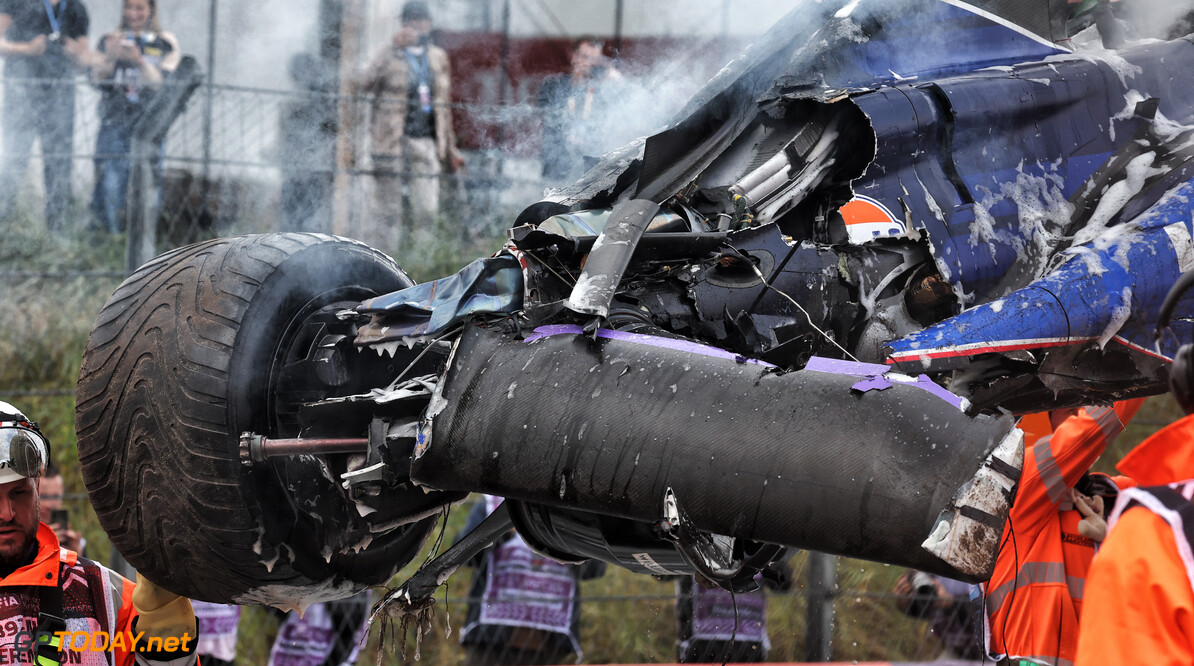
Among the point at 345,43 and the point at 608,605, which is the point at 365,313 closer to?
the point at 608,605

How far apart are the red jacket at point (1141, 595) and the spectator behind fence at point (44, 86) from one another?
6.48 meters

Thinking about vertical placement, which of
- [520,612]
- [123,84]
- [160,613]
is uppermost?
[123,84]

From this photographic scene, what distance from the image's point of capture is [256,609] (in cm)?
700

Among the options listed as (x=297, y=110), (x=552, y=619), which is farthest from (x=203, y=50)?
(x=552, y=619)

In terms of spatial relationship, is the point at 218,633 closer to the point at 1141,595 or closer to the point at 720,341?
the point at 720,341

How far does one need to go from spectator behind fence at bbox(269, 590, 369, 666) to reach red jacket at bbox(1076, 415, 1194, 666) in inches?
199

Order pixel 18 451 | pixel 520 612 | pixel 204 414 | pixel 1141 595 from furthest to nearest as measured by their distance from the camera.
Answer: pixel 520 612
pixel 18 451
pixel 204 414
pixel 1141 595

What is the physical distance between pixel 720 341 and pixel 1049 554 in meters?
1.98

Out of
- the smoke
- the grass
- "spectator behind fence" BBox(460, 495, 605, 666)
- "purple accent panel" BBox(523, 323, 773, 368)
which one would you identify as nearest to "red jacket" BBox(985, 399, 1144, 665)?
the smoke

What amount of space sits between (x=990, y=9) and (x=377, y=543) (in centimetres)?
292

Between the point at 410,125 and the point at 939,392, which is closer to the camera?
the point at 939,392

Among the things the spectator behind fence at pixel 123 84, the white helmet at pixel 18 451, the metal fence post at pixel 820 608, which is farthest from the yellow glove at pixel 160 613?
the spectator behind fence at pixel 123 84

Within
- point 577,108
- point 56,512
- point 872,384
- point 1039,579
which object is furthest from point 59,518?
point 872,384

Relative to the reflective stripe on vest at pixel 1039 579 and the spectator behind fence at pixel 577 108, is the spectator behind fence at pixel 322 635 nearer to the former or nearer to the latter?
the spectator behind fence at pixel 577 108
